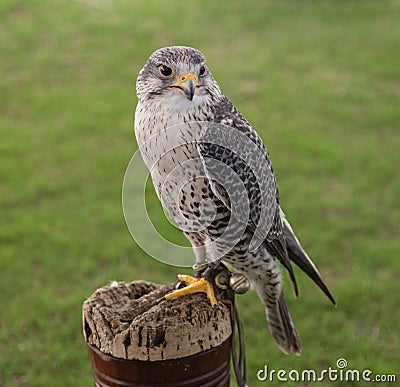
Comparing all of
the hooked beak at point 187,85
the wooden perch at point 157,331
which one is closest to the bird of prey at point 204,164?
the hooked beak at point 187,85

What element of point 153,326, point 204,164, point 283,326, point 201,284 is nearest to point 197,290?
point 201,284

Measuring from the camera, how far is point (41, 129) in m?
6.52

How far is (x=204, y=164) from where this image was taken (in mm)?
2295

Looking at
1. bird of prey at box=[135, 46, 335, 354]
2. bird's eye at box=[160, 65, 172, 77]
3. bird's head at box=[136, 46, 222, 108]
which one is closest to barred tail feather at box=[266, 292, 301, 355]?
bird of prey at box=[135, 46, 335, 354]

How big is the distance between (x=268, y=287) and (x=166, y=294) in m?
0.66

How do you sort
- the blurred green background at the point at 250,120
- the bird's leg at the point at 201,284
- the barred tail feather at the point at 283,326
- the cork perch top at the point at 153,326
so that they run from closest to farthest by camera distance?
the cork perch top at the point at 153,326 → the bird's leg at the point at 201,284 → the barred tail feather at the point at 283,326 → the blurred green background at the point at 250,120

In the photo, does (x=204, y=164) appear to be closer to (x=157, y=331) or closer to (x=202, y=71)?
(x=202, y=71)

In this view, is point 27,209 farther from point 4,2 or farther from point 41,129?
point 4,2

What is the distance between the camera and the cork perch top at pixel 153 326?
2049mm

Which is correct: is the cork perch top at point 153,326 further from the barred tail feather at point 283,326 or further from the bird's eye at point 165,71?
the bird's eye at point 165,71

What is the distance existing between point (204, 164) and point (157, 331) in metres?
0.64

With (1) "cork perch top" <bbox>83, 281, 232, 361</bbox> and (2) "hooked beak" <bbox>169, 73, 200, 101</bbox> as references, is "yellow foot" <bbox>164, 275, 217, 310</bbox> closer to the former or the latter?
(1) "cork perch top" <bbox>83, 281, 232, 361</bbox>

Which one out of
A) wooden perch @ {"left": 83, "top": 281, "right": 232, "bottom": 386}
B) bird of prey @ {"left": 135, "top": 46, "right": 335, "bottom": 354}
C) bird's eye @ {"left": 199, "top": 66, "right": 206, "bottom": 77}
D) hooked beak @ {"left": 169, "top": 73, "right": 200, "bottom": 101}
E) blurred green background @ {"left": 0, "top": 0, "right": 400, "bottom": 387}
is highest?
bird's eye @ {"left": 199, "top": 66, "right": 206, "bottom": 77}

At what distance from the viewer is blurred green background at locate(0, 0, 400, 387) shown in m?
4.10
